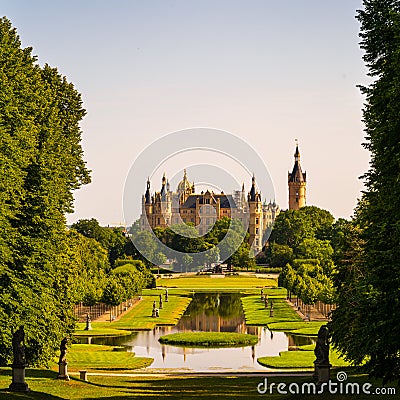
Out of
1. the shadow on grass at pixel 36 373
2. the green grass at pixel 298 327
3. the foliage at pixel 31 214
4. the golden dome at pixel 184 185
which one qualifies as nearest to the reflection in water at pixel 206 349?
the green grass at pixel 298 327

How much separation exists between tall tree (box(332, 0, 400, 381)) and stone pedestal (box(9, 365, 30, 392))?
28.8 feet

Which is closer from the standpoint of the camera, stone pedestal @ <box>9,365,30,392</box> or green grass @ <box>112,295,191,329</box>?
stone pedestal @ <box>9,365,30,392</box>

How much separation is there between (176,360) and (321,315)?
75.9ft

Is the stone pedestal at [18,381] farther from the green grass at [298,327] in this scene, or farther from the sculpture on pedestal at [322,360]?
the green grass at [298,327]

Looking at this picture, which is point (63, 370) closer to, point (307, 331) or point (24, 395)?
point (24, 395)

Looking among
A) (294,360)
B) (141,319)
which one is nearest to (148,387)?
(294,360)

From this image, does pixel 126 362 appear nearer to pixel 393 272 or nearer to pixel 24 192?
pixel 24 192

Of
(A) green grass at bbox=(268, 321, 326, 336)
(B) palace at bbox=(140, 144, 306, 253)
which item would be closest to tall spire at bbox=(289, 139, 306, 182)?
(B) palace at bbox=(140, 144, 306, 253)

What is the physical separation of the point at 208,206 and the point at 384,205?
524ft

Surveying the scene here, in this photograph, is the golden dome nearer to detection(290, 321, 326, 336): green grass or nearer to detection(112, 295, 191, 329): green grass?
detection(112, 295, 191, 329): green grass

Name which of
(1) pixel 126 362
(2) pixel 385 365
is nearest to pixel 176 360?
(1) pixel 126 362

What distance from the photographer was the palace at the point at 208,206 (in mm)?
171500

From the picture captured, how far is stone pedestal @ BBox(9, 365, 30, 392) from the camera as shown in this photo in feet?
70.6

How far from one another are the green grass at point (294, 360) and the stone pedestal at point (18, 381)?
15.5 m
